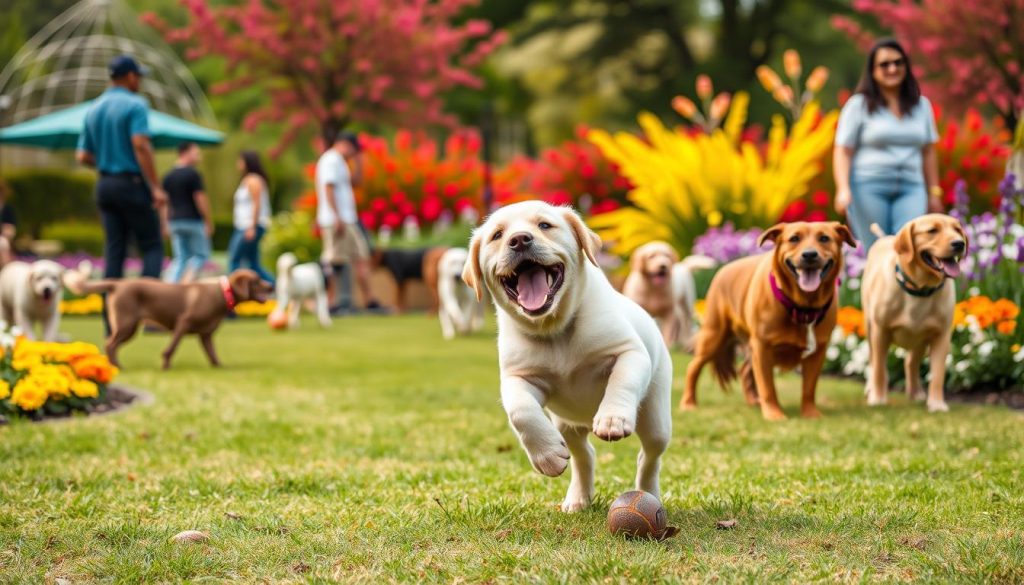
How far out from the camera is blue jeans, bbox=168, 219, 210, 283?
13.2 m

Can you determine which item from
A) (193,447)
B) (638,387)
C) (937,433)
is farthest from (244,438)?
(937,433)

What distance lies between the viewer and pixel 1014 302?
6.93 metres

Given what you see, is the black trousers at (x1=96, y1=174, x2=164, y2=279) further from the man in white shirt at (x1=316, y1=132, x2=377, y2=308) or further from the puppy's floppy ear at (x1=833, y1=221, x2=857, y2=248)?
the puppy's floppy ear at (x1=833, y1=221, x2=857, y2=248)

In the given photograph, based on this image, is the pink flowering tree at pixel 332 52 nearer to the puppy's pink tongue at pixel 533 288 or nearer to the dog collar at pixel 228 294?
the dog collar at pixel 228 294

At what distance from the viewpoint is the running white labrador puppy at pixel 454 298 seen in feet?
40.5

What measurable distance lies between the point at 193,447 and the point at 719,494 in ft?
8.96

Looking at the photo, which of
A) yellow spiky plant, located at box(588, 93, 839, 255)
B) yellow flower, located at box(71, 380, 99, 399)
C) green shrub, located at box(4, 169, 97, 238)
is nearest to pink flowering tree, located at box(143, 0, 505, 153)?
green shrub, located at box(4, 169, 97, 238)

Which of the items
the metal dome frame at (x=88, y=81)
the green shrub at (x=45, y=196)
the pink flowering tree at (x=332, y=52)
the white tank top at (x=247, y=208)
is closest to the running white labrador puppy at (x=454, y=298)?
the white tank top at (x=247, y=208)

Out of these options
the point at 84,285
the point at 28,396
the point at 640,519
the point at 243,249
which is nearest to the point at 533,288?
the point at 640,519

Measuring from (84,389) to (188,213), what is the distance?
696cm

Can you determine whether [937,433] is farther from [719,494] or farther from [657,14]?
[657,14]

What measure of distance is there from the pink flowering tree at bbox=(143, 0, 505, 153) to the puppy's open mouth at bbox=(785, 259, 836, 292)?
1839 centimetres

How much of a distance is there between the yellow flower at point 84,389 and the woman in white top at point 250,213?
7.04m

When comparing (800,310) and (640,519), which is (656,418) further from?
(800,310)
